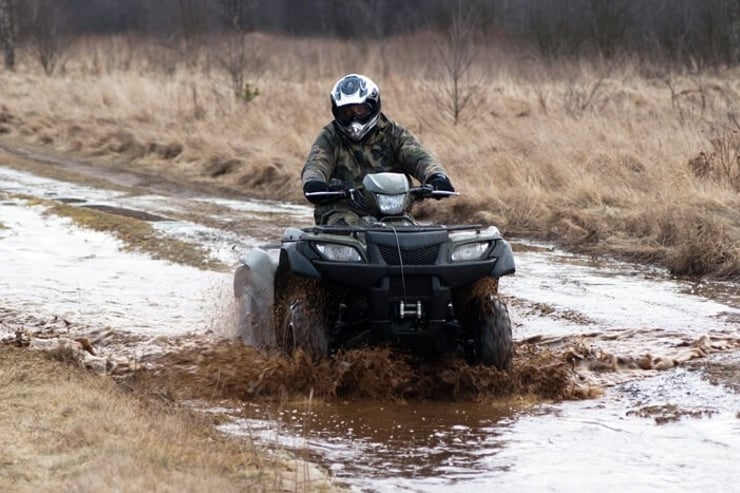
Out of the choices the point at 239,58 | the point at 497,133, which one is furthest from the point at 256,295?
the point at 239,58

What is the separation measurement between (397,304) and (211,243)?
21.9 feet

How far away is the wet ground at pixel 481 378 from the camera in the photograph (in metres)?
5.92

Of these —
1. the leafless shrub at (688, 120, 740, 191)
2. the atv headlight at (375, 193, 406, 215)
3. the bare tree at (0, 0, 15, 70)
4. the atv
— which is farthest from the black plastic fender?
the bare tree at (0, 0, 15, 70)

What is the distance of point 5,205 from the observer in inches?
633

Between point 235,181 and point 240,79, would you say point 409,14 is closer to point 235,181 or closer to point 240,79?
point 240,79

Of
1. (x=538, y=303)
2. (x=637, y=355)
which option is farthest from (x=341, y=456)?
(x=538, y=303)

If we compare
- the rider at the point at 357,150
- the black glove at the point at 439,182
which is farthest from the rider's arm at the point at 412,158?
the black glove at the point at 439,182

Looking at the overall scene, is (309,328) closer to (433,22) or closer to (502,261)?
(502,261)

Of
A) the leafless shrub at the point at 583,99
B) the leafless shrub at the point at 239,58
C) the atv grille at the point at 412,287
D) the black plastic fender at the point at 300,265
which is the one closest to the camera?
the atv grille at the point at 412,287

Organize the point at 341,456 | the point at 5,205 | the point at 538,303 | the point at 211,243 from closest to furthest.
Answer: the point at 341,456, the point at 538,303, the point at 211,243, the point at 5,205

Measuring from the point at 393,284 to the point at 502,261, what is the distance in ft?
2.16

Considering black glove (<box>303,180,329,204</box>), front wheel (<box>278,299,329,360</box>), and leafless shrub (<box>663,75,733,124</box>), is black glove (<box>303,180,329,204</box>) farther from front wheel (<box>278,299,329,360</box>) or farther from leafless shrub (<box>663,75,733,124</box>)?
leafless shrub (<box>663,75,733,124</box>)

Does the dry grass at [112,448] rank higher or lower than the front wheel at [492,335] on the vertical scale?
lower

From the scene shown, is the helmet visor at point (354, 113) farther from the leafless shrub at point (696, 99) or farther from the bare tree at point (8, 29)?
the bare tree at point (8, 29)
